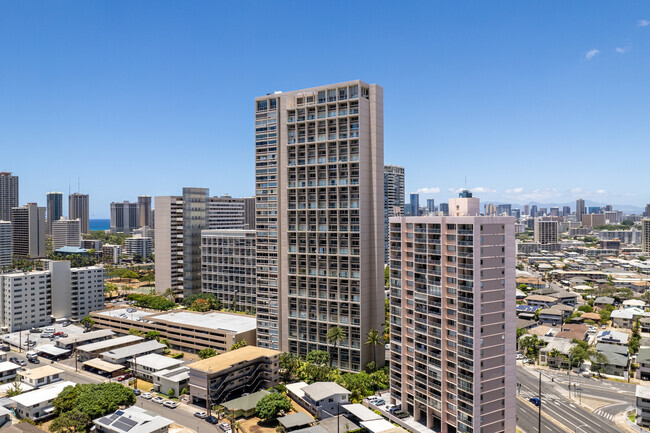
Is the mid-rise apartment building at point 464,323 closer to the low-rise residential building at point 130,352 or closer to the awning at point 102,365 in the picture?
the low-rise residential building at point 130,352

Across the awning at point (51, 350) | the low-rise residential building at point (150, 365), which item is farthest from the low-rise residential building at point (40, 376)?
the awning at point (51, 350)

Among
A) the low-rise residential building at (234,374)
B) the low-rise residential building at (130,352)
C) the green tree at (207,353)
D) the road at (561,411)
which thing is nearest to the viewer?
the road at (561,411)

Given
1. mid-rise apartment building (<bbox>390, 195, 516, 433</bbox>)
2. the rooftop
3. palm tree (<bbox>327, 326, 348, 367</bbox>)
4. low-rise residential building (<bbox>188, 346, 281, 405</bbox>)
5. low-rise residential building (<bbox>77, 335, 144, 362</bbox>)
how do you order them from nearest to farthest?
mid-rise apartment building (<bbox>390, 195, 516, 433</bbox>), low-rise residential building (<bbox>188, 346, 281, 405</bbox>), the rooftop, palm tree (<bbox>327, 326, 348, 367</bbox>), low-rise residential building (<bbox>77, 335, 144, 362</bbox>)

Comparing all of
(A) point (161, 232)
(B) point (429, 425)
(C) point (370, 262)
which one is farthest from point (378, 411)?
(A) point (161, 232)

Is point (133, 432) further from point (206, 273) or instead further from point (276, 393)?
point (206, 273)

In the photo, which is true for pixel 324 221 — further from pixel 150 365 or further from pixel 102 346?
pixel 102 346

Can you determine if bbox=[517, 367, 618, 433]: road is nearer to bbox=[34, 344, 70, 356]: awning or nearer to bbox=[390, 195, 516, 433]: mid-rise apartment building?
bbox=[390, 195, 516, 433]: mid-rise apartment building

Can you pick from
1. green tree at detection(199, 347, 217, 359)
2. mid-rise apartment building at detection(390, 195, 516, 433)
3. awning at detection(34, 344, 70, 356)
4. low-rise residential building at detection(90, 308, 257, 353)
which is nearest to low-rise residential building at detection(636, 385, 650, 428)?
mid-rise apartment building at detection(390, 195, 516, 433)
